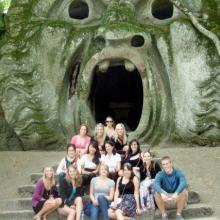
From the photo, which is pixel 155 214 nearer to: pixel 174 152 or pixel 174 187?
pixel 174 187

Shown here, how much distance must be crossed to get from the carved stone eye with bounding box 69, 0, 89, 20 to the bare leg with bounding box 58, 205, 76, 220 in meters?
6.54

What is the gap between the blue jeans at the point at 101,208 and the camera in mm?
8070

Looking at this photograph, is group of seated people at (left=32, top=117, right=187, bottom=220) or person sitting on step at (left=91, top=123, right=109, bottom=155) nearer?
group of seated people at (left=32, top=117, right=187, bottom=220)

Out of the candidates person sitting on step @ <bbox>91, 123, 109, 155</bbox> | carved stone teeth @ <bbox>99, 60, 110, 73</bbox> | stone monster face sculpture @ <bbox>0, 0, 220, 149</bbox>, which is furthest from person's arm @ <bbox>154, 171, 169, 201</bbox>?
carved stone teeth @ <bbox>99, 60, 110, 73</bbox>

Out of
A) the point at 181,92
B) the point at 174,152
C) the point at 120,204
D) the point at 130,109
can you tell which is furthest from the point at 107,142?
the point at 130,109

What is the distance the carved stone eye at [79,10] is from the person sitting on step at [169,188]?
6427 mm

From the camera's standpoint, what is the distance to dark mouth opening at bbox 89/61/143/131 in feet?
52.9

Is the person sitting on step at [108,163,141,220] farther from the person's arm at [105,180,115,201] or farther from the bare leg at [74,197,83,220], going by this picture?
the bare leg at [74,197,83,220]

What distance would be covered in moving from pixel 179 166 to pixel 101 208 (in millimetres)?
3120

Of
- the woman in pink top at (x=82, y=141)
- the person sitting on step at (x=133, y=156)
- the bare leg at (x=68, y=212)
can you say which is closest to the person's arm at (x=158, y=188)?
the person sitting on step at (x=133, y=156)

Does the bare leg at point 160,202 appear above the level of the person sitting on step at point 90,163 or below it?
below

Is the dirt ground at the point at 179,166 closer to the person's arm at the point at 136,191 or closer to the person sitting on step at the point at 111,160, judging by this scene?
the person's arm at the point at 136,191

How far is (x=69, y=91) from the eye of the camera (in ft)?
43.7

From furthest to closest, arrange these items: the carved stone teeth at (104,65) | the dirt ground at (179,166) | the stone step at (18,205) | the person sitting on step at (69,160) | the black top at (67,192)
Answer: the carved stone teeth at (104,65), the dirt ground at (179,166), the stone step at (18,205), the person sitting on step at (69,160), the black top at (67,192)
